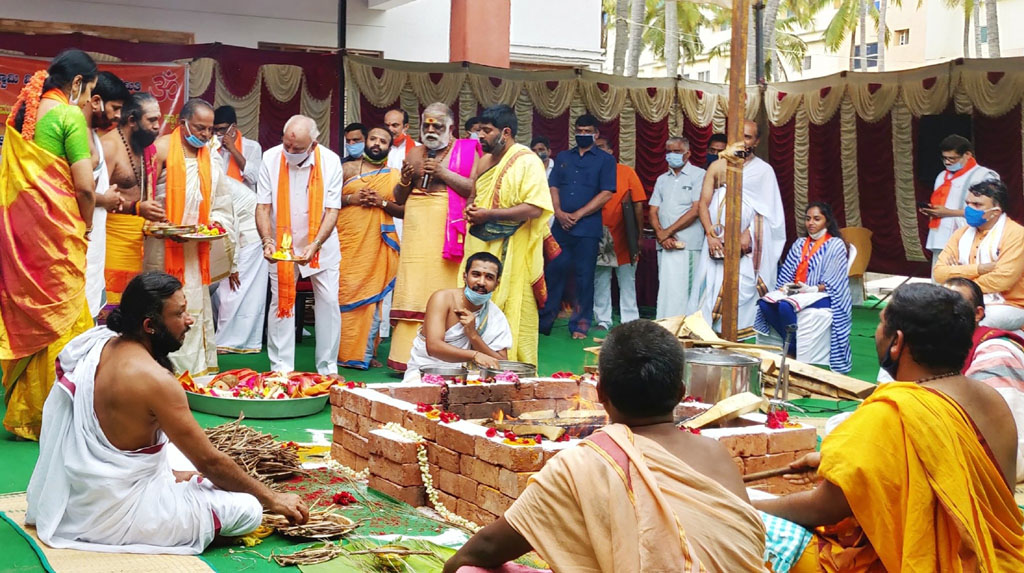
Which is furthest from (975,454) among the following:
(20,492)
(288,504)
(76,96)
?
(76,96)

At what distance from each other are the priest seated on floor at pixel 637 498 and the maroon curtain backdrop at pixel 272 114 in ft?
31.5

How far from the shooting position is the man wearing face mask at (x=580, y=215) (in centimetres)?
1109

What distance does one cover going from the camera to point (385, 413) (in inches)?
210

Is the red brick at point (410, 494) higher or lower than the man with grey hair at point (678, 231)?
lower

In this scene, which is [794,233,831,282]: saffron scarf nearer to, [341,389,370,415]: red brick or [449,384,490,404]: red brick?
[449,384,490,404]: red brick

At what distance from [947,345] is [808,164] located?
12056 millimetres

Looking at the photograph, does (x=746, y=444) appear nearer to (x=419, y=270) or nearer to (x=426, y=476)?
(x=426, y=476)

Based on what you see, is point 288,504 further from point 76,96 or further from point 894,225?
point 894,225

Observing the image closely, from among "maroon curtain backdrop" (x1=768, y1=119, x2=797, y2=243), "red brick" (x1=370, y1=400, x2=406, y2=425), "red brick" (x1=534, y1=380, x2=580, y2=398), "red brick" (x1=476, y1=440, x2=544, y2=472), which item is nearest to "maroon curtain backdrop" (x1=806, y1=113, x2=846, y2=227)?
"maroon curtain backdrop" (x1=768, y1=119, x2=797, y2=243)

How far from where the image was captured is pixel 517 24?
46.9ft

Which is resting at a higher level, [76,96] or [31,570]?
[76,96]

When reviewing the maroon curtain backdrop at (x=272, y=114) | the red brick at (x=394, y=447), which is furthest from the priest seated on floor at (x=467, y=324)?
the maroon curtain backdrop at (x=272, y=114)

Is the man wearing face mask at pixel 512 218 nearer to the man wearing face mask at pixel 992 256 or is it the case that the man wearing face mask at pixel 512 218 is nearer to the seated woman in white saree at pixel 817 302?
the seated woman in white saree at pixel 817 302

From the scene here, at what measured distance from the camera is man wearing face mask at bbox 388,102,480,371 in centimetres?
848
